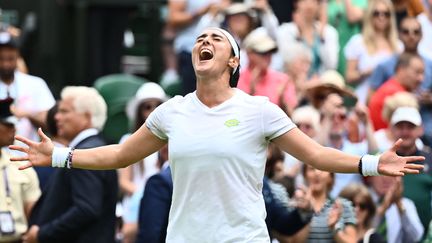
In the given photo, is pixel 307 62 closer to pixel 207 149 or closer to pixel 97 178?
pixel 97 178

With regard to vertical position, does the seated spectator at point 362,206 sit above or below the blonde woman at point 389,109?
below

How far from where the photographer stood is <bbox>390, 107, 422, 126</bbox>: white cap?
11453 millimetres

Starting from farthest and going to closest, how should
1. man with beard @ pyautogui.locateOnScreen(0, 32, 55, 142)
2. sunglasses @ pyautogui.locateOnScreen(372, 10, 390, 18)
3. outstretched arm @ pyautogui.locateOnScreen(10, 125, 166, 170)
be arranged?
sunglasses @ pyautogui.locateOnScreen(372, 10, 390, 18), man with beard @ pyautogui.locateOnScreen(0, 32, 55, 142), outstretched arm @ pyautogui.locateOnScreen(10, 125, 166, 170)

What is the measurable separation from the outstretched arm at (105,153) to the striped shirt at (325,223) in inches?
114

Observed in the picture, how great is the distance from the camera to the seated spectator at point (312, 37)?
47.1 ft

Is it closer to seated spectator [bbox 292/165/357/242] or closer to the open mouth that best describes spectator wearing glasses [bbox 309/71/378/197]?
seated spectator [bbox 292/165/357/242]

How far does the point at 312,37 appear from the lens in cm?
1445

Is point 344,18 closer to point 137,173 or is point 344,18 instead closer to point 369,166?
point 137,173

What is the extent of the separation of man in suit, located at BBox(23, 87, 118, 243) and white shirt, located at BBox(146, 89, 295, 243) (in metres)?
2.08

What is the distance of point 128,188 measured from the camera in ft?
39.4

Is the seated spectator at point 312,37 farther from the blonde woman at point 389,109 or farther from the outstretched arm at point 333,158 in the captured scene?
the outstretched arm at point 333,158

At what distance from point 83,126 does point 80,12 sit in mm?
6328

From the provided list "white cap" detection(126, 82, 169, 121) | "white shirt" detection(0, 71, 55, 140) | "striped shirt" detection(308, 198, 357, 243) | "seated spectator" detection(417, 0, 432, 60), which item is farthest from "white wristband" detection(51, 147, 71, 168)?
"seated spectator" detection(417, 0, 432, 60)

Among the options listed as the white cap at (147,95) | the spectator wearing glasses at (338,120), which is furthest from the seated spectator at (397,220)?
the white cap at (147,95)
